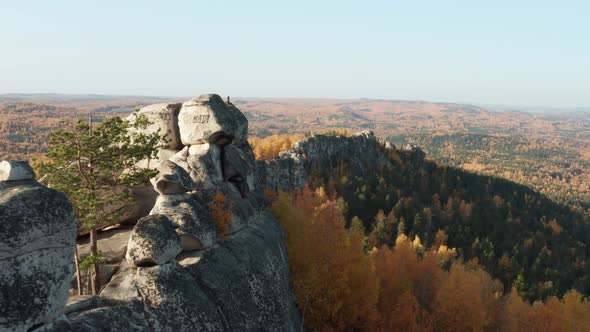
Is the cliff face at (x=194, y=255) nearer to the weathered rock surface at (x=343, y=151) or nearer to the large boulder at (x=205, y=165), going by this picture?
the large boulder at (x=205, y=165)

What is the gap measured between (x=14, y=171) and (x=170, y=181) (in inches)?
367

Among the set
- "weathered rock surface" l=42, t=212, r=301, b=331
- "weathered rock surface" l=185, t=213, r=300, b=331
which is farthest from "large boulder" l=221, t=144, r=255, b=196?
"weathered rock surface" l=42, t=212, r=301, b=331

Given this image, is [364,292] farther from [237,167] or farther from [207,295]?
[207,295]

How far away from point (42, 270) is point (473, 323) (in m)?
46.8

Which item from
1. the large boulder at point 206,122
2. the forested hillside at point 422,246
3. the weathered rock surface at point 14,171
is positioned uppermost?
the large boulder at point 206,122

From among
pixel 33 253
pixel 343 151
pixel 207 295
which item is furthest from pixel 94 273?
pixel 343 151

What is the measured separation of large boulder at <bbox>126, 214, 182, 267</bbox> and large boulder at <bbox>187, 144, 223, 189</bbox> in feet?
28.2

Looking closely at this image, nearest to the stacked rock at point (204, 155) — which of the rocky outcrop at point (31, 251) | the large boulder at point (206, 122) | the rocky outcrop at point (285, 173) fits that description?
the large boulder at point (206, 122)

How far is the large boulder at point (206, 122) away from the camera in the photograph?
29.9m

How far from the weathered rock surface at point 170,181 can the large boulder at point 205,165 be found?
3.11 metres

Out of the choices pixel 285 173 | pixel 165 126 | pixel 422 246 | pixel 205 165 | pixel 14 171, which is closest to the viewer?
pixel 14 171

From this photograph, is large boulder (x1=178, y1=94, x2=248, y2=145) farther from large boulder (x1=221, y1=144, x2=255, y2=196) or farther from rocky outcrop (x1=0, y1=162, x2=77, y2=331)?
rocky outcrop (x1=0, y1=162, x2=77, y2=331)

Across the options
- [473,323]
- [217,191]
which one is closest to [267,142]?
[473,323]

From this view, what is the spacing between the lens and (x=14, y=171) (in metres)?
14.2
